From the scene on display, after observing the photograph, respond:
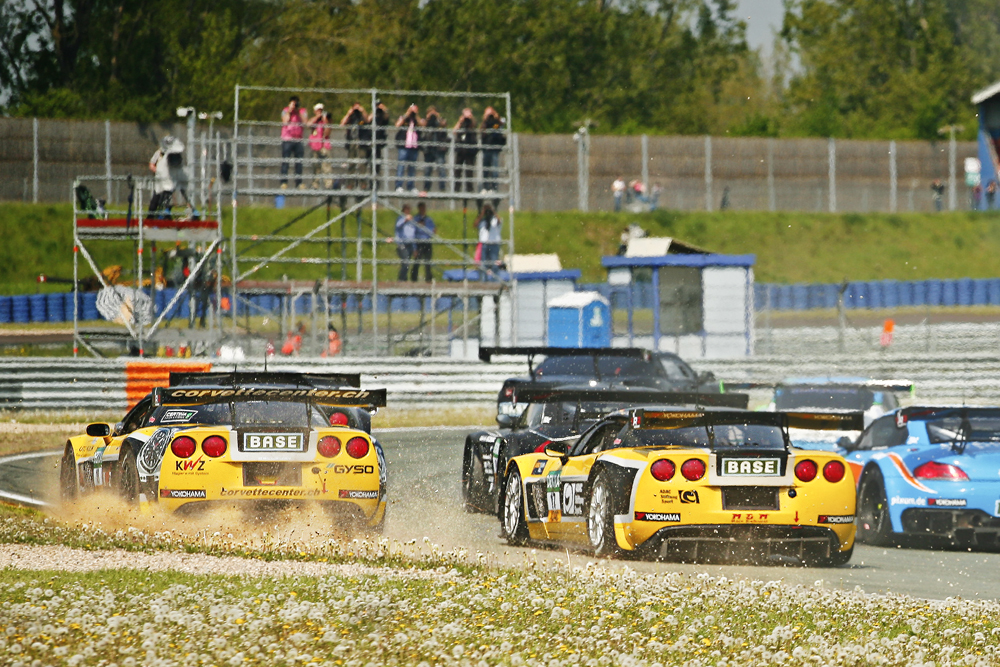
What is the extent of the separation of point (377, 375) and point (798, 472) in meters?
15.6

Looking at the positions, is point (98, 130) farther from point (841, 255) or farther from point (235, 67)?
point (841, 255)

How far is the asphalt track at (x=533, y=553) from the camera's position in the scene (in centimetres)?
916

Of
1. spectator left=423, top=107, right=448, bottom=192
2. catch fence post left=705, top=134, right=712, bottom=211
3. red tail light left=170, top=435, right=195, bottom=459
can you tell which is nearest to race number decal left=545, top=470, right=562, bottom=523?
red tail light left=170, top=435, right=195, bottom=459

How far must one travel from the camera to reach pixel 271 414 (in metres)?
10.7

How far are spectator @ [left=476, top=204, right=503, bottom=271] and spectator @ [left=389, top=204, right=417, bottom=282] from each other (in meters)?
1.37

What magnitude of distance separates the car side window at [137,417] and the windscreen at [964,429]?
5900 mm

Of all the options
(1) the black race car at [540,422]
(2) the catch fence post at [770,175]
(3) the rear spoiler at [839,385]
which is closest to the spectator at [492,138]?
(3) the rear spoiler at [839,385]

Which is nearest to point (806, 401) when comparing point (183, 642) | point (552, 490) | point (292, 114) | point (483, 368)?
point (552, 490)

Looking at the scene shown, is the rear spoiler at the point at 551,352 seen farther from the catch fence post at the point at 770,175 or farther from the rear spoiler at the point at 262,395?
the catch fence post at the point at 770,175

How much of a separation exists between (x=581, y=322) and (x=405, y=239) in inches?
144

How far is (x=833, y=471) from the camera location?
31.6 ft

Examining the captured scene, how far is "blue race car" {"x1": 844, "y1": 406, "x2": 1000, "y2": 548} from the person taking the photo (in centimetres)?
1097

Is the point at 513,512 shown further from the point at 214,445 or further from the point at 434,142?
the point at 434,142

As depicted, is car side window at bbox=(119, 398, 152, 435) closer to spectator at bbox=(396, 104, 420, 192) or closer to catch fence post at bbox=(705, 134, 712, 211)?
spectator at bbox=(396, 104, 420, 192)
